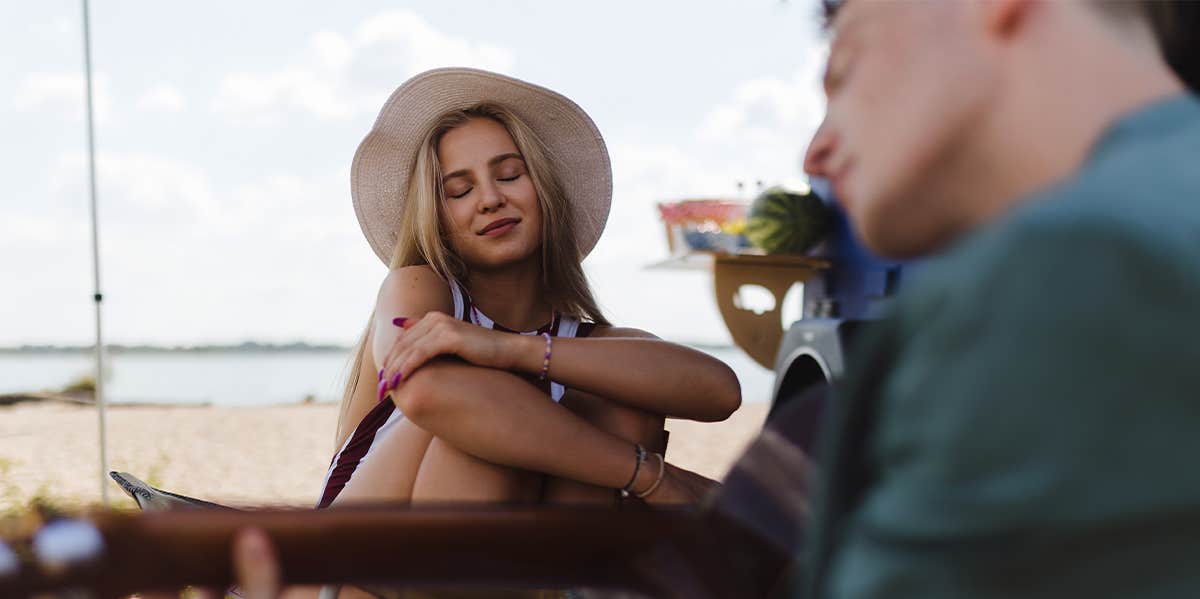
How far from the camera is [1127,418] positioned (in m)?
0.44

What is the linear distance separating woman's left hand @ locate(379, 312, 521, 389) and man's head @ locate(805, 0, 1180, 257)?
1128 millimetres

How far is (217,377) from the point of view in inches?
942

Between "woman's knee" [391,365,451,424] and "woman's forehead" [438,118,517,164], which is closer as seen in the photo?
"woman's knee" [391,365,451,424]

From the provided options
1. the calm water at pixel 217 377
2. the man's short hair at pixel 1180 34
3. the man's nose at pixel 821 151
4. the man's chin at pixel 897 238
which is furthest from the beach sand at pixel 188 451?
the man's chin at pixel 897 238

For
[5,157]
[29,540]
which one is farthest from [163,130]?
→ [29,540]

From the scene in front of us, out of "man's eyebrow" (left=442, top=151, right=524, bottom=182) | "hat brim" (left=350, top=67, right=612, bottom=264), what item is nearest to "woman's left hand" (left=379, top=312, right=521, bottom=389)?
"man's eyebrow" (left=442, top=151, right=524, bottom=182)

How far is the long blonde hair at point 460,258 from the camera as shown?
7.29 feet

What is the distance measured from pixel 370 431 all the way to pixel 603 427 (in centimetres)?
58

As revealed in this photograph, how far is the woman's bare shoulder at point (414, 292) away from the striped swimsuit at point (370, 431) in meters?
0.06

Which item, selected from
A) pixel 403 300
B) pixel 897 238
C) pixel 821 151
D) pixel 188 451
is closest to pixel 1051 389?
pixel 897 238

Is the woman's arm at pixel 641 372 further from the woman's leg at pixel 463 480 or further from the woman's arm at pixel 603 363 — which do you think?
the woman's leg at pixel 463 480

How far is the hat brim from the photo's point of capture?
2309 mm

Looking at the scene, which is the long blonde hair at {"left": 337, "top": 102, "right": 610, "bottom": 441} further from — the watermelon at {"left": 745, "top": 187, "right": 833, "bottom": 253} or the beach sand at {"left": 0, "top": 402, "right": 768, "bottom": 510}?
the beach sand at {"left": 0, "top": 402, "right": 768, "bottom": 510}

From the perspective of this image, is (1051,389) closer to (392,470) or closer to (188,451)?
(392,470)
